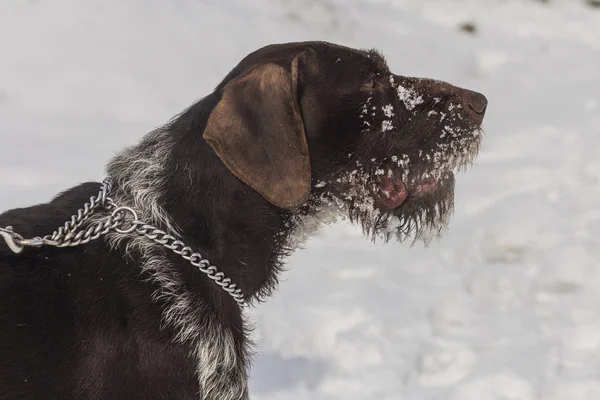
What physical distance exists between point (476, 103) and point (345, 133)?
53 cm

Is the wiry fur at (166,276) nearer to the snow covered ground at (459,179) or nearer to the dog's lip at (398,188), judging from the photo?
the dog's lip at (398,188)

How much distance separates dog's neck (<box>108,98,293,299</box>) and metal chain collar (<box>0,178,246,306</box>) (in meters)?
0.03

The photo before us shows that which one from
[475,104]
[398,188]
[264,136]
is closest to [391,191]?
[398,188]

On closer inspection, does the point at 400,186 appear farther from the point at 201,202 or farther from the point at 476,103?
the point at 201,202

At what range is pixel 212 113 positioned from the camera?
243cm

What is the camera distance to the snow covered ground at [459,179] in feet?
12.1

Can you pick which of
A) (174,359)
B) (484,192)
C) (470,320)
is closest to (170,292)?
(174,359)

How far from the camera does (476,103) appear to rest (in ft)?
9.33

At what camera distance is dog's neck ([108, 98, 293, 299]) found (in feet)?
8.39

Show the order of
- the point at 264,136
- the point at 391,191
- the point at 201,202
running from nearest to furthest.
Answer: the point at 264,136
the point at 201,202
the point at 391,191

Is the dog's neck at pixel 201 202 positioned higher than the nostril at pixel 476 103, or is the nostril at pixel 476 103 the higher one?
the dog's neck at pixel 201 202

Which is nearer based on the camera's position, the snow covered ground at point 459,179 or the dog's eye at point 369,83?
the dog's eye at point 369,83

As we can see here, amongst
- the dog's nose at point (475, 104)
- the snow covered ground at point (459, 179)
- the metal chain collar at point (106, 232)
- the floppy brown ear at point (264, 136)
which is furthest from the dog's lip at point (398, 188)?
the snow covered ground at point (459, 179)

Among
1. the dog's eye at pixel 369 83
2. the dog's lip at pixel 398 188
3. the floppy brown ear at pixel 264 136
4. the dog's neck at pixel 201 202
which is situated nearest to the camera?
the floppy brown ear at pixel 264 136
